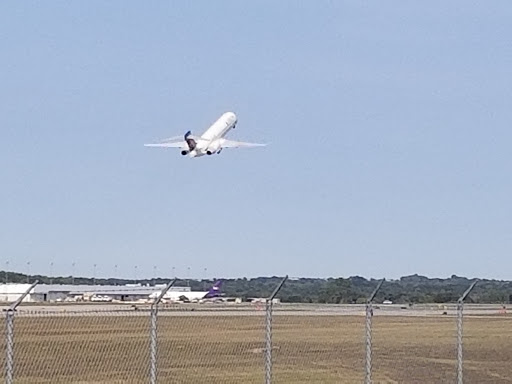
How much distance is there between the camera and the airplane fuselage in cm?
4756

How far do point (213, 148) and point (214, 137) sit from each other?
87 cm

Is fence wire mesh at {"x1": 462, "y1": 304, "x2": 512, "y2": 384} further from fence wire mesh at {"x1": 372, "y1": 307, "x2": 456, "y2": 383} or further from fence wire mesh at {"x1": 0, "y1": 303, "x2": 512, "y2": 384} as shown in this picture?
fence wire mesh at {"x1": 372, "y1": 307, "x2": 456, "y2": 383}

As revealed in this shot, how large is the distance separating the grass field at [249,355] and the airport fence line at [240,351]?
4cm

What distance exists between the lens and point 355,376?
27.9m

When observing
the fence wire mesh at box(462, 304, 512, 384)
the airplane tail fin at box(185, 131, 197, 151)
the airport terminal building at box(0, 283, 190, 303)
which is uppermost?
the airplane tail fin at box(185, 131, 197, 151)

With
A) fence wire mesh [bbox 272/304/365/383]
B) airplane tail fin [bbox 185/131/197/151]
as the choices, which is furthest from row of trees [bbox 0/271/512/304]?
airplane tail fin [bbox 185/131/197/151]

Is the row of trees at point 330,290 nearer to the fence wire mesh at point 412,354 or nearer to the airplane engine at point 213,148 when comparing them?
the fence wire mesh at point 412,354

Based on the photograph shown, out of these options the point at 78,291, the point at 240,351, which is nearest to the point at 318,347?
the point at 240,351

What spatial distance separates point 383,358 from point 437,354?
97.3 inches

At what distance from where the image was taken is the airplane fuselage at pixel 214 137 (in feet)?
156

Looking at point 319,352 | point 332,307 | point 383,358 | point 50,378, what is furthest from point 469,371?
point 50,378

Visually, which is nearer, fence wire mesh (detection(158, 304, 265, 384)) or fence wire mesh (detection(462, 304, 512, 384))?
fence wire mesh (detection(158, 304, 265, 384))

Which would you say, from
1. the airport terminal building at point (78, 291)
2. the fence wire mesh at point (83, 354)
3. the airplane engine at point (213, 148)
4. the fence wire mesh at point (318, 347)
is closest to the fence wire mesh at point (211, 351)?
the fence wire mesh at point (318, 347)

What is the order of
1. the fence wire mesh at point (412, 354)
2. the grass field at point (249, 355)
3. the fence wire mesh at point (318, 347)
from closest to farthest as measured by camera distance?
1. the fence wire mesh at point (318, 347)
2. the grass field at point (249, 355)
3. the fence wire mesh at point (412, 354)
